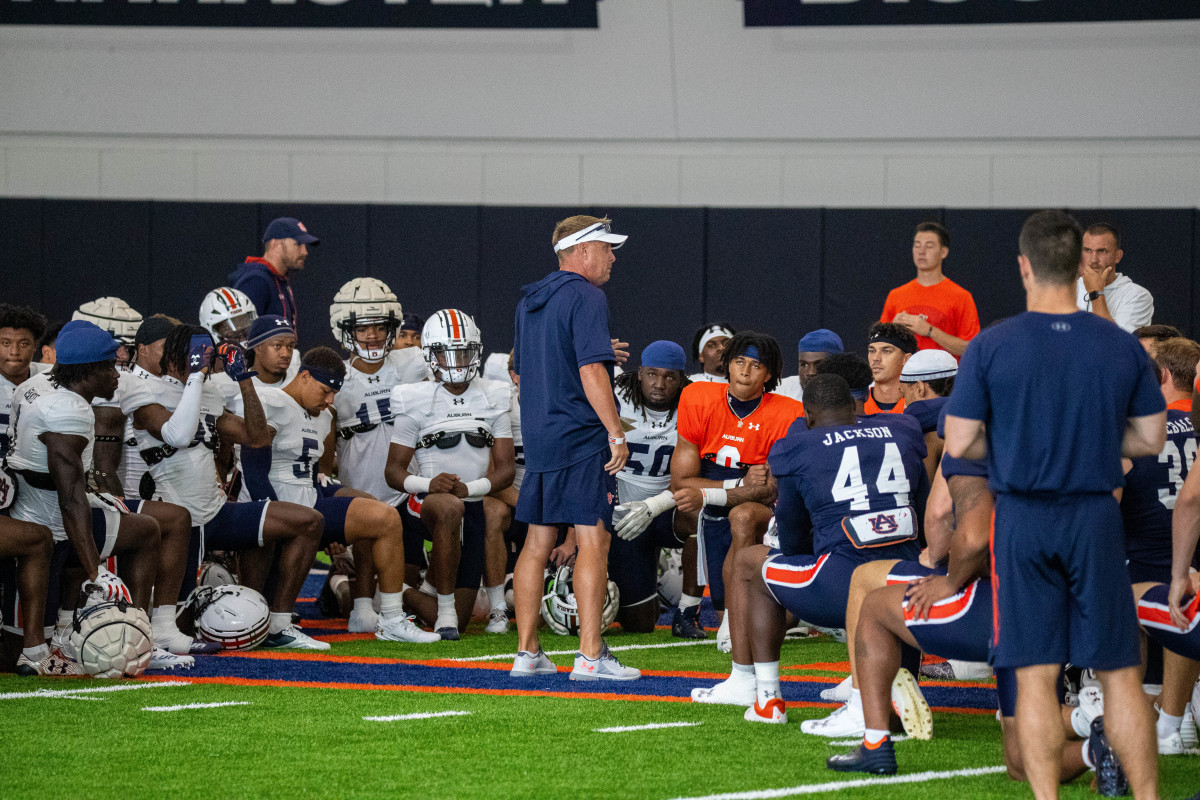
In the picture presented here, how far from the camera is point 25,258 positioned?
1397cm

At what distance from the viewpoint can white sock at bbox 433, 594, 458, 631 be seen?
728 centimetres

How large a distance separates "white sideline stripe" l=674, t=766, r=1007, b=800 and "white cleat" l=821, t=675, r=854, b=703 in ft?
3.78

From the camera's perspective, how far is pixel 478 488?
7.44 meters

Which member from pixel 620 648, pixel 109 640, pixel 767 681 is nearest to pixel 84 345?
pixel 109 640

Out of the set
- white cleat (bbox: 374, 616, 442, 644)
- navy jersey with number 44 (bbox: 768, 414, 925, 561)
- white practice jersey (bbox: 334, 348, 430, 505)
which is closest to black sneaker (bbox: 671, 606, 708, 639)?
white cleat (bbox: 374, 616, 442, 644)

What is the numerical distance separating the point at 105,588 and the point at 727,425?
9.96 feet

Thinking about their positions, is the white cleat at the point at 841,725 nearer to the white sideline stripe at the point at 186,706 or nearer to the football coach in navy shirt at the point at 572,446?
the football coach in navy shirt at the point at 572,446

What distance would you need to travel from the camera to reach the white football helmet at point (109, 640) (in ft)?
18.7

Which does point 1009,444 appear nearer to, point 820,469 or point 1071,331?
point 1071,331

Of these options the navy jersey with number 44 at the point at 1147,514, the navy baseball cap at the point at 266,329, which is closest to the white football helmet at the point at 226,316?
the navy baseball cap at the point at 266,329

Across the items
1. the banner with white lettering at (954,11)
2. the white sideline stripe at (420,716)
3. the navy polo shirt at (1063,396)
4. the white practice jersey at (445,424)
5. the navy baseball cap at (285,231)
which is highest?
the banner with white lettering at (954,11)

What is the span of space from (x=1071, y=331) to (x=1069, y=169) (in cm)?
1045

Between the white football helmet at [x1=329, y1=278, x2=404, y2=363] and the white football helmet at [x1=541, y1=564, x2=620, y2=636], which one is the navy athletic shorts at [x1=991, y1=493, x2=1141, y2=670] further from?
the white football helmet at [x1=329, y1=278, x2=404, y2=363]

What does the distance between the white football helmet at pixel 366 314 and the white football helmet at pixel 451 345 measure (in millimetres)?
576
